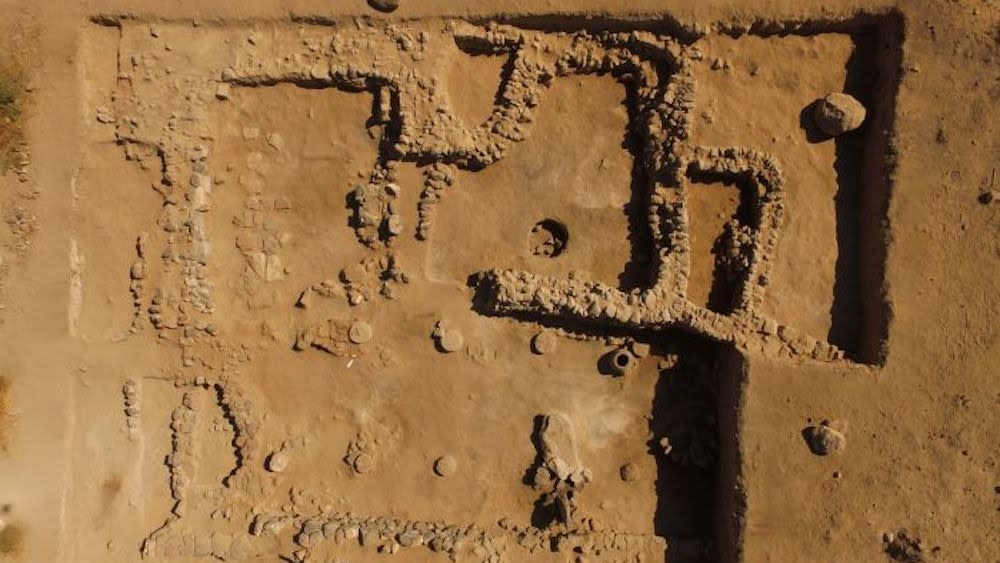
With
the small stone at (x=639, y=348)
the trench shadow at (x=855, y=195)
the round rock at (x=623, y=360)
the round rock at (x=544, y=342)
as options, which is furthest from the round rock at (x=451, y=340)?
the trench shadow at (x=855, y=195)

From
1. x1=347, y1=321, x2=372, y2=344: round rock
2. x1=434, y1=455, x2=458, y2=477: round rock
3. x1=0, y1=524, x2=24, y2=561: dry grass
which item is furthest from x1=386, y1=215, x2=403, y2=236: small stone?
x1=0, y1=524, x2=24, y2=561: dry grass

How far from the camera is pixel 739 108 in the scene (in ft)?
19.6

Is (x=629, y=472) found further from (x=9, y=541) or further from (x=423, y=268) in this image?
(x=9, y=541)

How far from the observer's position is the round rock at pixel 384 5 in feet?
19.4

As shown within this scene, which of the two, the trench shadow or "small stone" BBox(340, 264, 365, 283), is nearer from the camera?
the trench shadow

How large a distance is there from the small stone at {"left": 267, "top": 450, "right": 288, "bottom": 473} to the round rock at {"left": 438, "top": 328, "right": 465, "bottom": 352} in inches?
72.1

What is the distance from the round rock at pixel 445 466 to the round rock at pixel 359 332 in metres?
1.33

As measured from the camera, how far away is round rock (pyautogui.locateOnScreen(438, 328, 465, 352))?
20.4ft

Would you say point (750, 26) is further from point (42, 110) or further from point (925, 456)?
point (42, 110)

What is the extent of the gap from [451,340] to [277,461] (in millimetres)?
2001

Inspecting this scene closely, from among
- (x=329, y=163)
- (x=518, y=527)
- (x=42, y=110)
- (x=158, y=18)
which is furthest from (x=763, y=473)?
(x=42, y=110)

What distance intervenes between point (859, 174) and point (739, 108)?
→ 1.22m

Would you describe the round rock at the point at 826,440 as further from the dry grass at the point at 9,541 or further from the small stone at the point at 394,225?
the dry grass at the point at 9,541

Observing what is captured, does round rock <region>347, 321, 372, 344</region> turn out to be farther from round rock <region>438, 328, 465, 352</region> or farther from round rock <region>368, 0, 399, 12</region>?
round rock <region>368, 0, 399, 12</region>
